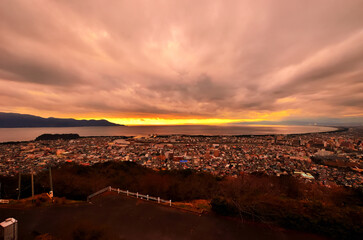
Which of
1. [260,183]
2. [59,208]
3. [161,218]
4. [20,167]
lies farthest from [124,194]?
[20,167]

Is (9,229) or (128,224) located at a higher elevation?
(9,229)

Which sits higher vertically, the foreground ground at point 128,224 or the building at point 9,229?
the building at point 9,229

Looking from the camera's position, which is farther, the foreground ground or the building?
the foreground ground

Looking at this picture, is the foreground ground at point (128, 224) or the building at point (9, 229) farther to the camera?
the foreground ground at point (128, 224)

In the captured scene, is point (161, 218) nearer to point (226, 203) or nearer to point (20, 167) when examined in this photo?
point (226, 203)

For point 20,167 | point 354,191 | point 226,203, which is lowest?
point 20,167

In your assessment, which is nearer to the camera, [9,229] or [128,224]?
[9,229]

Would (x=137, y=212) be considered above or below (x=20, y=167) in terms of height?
above

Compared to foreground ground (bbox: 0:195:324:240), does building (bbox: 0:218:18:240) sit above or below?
above
